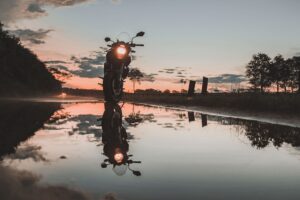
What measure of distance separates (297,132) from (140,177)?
7.28 m

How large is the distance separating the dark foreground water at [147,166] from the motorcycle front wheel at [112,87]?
9.55 m

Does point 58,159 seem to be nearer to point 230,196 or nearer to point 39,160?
point 39,160

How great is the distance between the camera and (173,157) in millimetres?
7246

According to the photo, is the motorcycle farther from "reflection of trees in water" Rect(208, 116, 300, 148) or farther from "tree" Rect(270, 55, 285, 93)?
"tree" Rect(270, 55, 285, 93)

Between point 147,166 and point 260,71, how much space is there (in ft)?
350

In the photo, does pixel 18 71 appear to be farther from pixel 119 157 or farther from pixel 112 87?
pixel 119 157

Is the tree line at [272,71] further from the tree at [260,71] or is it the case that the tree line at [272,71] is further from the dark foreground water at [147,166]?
the dark foreground water at [147,166]

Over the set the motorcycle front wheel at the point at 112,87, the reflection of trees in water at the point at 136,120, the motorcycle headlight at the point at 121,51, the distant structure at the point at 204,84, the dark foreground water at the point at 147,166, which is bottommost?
the dark foreground water at the point at 147,166

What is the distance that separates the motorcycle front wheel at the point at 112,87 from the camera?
20109 mm

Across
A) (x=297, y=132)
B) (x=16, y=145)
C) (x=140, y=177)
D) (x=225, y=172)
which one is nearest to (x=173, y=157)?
(x=225, y=172)

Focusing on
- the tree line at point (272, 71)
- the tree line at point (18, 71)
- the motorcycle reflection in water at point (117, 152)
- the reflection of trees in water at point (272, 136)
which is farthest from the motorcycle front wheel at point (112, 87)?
the tree line at point (272, 71)

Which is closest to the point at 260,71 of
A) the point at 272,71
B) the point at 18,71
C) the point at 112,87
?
the point at 272,71

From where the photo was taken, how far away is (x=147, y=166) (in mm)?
6293

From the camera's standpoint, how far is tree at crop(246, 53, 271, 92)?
108 meters
